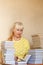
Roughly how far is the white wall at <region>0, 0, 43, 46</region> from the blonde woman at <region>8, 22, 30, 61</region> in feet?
0.32

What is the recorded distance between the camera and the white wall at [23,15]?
2.19 metres

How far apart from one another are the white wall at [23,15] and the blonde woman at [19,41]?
0.10 metres

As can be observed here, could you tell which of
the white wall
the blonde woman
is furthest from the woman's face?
the white wall

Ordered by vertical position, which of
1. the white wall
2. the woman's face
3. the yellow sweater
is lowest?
the yellow sweater

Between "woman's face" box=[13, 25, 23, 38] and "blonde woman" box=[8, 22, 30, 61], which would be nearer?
"blonde woman" box=[8, 22, 30, 61]

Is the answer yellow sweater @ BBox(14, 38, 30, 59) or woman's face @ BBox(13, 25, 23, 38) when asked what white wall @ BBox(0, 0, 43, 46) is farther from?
yellow sweater @ BBox(14, 38, 30, 59)

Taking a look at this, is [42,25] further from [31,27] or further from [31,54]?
[31,54]

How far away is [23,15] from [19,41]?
41cm

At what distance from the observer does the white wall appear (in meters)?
2.19

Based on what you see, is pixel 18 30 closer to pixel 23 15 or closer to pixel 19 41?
pixel 19 41

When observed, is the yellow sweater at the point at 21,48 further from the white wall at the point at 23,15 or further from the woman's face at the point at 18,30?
the white wall at the point at 23,15

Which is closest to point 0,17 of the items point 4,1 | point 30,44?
point 4,1

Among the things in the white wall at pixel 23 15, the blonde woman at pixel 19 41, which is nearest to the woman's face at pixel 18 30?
the blonde woman at pixel 19 41

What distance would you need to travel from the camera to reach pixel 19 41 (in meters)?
2.04
